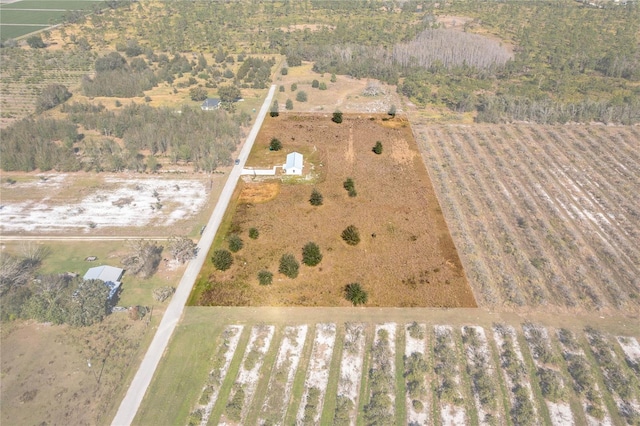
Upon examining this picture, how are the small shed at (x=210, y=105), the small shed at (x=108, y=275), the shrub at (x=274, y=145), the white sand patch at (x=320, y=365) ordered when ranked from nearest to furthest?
the white sand patch at (x=320, y=365), the small shed at (x=108, y=275), the shrub at (x=274, y=145), the small shed at (x=210, y=105)

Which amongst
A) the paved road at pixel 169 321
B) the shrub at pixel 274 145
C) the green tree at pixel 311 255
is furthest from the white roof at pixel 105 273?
the shrub at pixel 274 145

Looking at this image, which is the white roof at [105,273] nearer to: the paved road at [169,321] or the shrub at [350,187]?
the paved road at [169,321]

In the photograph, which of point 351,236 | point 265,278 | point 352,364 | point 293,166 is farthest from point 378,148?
point 352,364

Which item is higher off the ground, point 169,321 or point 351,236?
point 351,236

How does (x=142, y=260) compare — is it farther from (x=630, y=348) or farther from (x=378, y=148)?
(x=630, y=348)

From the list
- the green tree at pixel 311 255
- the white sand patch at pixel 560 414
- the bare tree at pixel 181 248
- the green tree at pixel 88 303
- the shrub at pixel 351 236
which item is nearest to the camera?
the white sand patch at pixel 560 414

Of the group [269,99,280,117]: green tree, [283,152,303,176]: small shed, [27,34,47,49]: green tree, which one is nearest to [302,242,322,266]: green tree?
[283,152,303,176]: small shed
